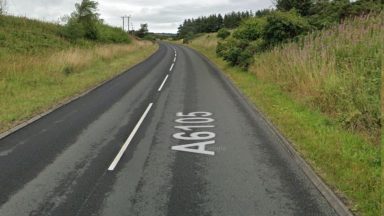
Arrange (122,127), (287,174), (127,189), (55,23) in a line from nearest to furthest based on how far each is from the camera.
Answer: (127,189), (287,174), (122,127), (55,23)

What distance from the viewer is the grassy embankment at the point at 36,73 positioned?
539 inches

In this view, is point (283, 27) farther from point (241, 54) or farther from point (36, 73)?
point (36, 73)

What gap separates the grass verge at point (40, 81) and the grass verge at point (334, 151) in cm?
725

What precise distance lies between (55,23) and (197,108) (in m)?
34.9

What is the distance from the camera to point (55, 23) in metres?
44.2

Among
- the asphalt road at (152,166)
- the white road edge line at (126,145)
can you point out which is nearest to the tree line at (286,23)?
the asphalt road at (152,166)

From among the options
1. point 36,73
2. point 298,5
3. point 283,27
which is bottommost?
point 36,73

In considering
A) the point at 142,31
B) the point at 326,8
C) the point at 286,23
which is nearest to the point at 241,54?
the point at 286,23

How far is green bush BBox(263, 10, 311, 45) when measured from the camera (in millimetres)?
20562

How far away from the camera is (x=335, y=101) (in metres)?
11.3

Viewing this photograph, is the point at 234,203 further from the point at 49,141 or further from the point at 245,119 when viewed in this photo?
the point at 245,119

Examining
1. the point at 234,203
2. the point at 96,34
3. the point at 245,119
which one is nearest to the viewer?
the point at 234,203

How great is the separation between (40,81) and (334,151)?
14434 mm

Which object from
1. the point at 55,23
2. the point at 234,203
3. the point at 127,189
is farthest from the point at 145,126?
the point at 55,23
